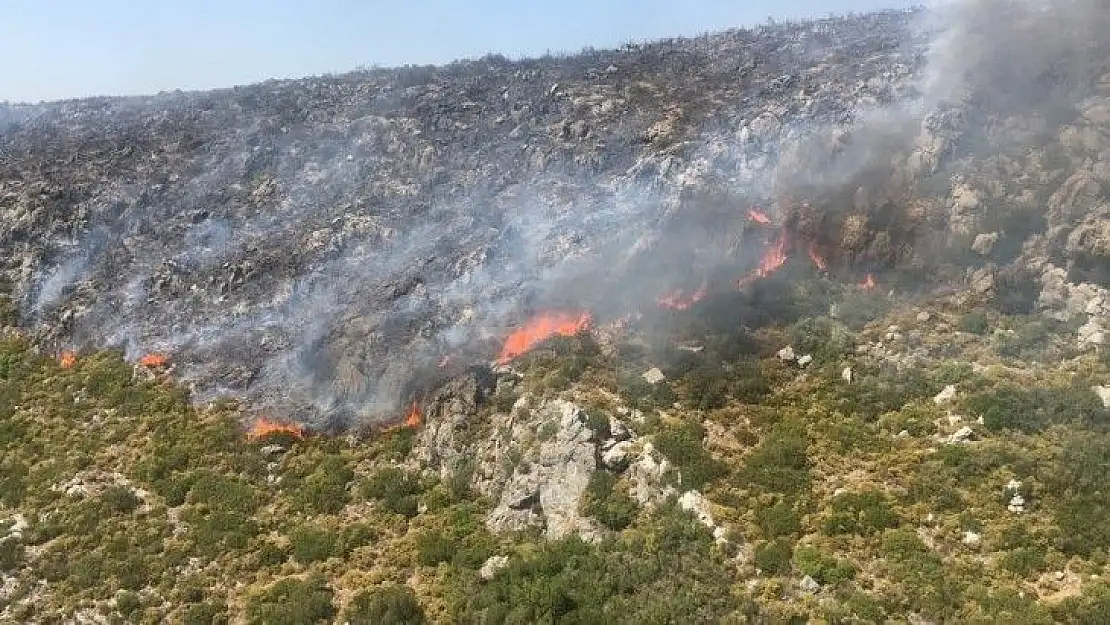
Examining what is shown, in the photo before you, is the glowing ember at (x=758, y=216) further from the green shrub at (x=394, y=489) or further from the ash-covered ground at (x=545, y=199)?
the green shrub at (x=394, y=489)

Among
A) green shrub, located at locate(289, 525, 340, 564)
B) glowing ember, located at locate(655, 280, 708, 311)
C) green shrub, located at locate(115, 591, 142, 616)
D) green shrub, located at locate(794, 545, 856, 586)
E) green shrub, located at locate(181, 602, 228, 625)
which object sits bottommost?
green shrub, located at locate(181, 602, 228, 625)

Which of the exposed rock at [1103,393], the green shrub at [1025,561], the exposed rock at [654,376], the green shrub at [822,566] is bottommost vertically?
the green shrub at [822,566]

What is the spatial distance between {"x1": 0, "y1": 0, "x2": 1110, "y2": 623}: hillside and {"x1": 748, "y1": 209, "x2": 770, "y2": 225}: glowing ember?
0.19 metres

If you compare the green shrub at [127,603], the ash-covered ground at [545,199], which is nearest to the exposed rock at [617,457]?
the ash-covered ground at [545,199]

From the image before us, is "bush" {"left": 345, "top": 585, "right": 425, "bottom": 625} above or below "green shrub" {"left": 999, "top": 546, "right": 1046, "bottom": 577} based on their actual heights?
below

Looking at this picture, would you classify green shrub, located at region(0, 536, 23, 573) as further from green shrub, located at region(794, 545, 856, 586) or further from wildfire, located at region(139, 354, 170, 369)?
green shrub, located at region(794, 545, 856, 586)

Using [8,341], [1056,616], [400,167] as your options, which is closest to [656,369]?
[1056,616]

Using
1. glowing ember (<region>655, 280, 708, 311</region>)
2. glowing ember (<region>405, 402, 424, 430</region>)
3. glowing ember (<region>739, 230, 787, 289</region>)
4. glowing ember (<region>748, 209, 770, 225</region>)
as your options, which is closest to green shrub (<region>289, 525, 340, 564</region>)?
glowing ember (<region>405, 402, 424, 430</region>)

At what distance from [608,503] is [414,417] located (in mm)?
11332

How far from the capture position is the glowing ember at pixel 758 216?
39.2 m

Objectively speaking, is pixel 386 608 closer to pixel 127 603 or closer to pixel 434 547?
pixel 434 547

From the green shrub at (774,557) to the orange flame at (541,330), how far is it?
15075 mm

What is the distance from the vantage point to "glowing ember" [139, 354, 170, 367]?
39.2 metres

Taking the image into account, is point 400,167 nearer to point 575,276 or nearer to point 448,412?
point 575,276
